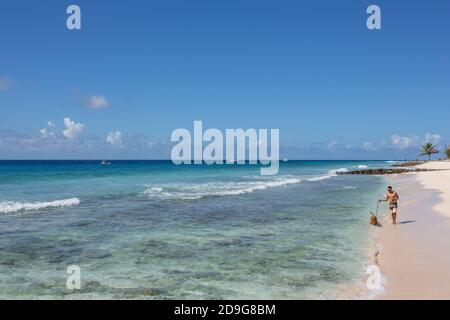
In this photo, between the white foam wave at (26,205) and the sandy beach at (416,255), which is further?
the white foam wave at (26,205)

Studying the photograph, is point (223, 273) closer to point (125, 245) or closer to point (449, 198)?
point (125, 245)

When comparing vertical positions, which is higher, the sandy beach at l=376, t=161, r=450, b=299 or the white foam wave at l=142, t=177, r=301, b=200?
the sandy beach at l=376, t=161, r=450, b=299

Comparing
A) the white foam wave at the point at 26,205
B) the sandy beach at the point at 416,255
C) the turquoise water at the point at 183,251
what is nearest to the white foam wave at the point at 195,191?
the white foam wave at the point at 26,205

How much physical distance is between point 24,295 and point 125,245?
17.4 ft

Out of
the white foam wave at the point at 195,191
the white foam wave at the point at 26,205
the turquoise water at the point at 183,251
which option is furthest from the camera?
the white foam wave at the point at 195,191

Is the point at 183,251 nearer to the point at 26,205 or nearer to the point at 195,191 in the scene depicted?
the point at 26,205

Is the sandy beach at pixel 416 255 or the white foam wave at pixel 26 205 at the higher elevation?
the sandy beach at pixel 416 255

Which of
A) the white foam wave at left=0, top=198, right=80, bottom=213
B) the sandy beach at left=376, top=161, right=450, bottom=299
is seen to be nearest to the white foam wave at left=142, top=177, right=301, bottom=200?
the white foam wave at left=0, top=198, right=80, bottom=213

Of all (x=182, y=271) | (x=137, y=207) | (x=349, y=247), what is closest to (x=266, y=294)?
(x=182, y=271)

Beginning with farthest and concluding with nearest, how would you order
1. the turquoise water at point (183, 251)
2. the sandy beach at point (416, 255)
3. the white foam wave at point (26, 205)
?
the white foam wave at point (26, 205) → the turquoise water at point (183, 251) → the sandy beach at point (416, 255)

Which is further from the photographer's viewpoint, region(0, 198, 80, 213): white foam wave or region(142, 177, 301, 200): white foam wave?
region(142, 177, 301, 200): white foam wave

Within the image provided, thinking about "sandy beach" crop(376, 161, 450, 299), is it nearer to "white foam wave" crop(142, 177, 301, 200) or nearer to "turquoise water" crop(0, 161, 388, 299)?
"turquoise water" crop(0, 161, 388, 299)

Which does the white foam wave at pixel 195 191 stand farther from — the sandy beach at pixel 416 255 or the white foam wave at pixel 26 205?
the sandy beach at pixel 416 255
